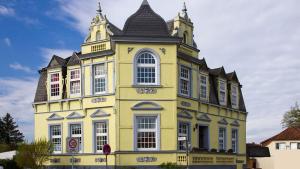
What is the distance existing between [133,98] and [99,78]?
10.2 feet

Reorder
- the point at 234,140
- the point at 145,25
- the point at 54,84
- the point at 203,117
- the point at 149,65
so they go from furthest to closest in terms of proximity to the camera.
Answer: the point at 234,140
the point at 203,117
the point at 54,84
the point at 145,25
the point at 149,65

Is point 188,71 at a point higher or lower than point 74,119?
higher

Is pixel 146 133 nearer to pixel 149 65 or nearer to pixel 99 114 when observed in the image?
pixel 99 114

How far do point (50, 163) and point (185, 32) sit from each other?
12992 millimetres

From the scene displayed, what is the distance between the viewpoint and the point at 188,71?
3519 centimetres

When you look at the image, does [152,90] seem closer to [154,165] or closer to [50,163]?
[154,165]

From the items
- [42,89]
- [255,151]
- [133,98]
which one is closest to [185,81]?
[133,98]

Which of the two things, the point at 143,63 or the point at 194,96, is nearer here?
the point at 143,63

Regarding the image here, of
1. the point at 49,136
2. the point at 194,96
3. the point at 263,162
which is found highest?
the point at 194,96

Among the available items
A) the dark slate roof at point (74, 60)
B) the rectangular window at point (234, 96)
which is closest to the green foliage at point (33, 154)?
the dark slate roof at point (74, 60)

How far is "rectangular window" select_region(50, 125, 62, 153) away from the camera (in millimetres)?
36000

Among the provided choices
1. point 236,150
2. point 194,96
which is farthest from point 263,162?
point 194,96

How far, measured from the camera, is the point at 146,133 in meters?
32.0

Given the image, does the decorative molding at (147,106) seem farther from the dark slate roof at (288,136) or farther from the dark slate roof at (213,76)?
the dark slate roof at (288,136)
